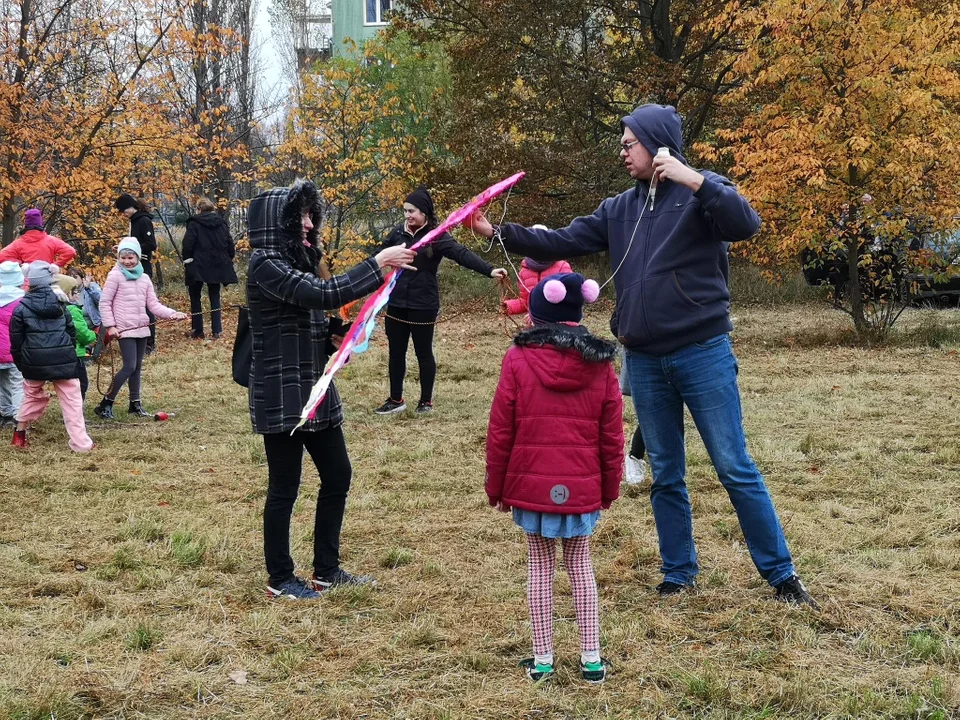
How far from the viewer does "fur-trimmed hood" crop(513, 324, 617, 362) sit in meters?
3.46

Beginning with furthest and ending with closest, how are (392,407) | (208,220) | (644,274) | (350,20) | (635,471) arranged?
(350,20)
(208,220)
(392,407)
(635,471)
(644,274)

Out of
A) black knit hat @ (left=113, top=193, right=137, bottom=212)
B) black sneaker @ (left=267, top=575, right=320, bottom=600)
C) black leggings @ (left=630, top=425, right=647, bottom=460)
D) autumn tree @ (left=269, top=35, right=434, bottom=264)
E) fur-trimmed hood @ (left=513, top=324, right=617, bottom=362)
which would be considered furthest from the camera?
autumn tree @ (left=269, top=35, right=434, bottom=264)

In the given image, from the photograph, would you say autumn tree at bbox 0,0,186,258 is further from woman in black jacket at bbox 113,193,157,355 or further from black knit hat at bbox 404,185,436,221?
black knit hat at bbox 404,185,436,221

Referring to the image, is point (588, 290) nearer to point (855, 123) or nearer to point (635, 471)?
point (635, 471)

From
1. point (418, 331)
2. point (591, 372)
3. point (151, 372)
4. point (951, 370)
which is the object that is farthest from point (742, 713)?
point (151, 372)

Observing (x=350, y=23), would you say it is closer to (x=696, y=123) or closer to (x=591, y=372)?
(x=696, y=123)

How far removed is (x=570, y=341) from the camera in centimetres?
347

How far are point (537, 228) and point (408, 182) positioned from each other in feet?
51.0

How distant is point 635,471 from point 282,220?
10.4ft

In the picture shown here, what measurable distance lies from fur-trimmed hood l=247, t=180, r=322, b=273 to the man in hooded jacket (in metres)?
0.87

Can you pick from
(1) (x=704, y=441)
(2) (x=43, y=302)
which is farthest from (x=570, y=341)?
(2) (x=43, y=302)

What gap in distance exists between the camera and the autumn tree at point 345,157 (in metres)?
18.1

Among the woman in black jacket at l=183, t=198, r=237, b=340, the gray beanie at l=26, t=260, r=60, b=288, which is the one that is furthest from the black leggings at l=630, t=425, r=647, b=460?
the woman in black jacket at l=183, t=198, r=237, b=340

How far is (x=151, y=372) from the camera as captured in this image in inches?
459
